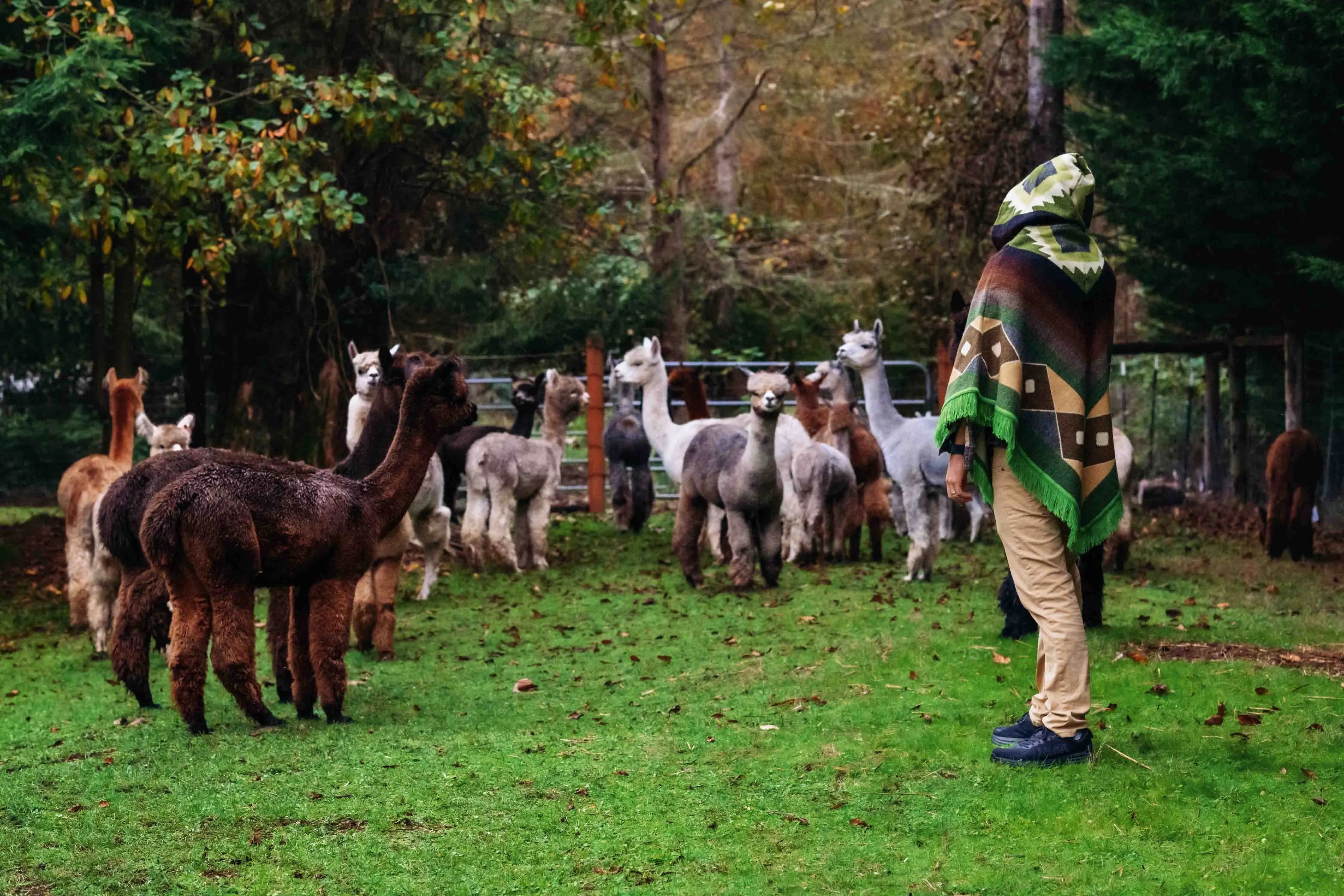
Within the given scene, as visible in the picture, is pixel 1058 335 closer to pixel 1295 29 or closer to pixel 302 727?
pixel 302 727

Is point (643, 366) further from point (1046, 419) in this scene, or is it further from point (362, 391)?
point (1046, 419)

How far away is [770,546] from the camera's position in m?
11.5

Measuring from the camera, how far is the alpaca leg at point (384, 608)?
29.4 feet

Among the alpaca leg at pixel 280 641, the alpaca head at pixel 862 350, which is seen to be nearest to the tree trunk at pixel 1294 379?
the alpaca head at pixel 862 350

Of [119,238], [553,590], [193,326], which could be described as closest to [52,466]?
[193,326]

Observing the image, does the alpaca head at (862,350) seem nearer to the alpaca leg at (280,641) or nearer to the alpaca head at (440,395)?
the alpaca head at (440,395)

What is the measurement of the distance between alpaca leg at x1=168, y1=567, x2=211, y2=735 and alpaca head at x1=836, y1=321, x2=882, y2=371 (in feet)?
24.2

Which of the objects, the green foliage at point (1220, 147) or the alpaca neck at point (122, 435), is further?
the green foliage at point (1220, 147)

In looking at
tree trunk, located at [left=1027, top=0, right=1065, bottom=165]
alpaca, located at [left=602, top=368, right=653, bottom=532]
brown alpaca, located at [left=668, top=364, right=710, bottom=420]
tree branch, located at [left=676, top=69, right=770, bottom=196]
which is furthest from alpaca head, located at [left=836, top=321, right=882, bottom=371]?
tree branch, located at [left=676, top=69, right=770, bottom=196]

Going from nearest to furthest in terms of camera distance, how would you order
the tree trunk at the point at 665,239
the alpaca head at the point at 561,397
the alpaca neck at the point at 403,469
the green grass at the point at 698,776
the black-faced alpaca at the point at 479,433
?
the green grass at the point at 698,776 < the alpaca neck at the point at 403,469 < the black-faced alpaca at the point at 479,433 < the alpaca head at the point at 561,397 < the tree trunk at the point at 665,239

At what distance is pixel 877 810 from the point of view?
5.35 m

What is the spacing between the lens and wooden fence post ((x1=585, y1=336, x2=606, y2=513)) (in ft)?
58.2

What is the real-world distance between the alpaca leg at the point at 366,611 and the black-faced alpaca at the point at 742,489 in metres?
3.17

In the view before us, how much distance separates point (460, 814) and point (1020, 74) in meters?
15.3
